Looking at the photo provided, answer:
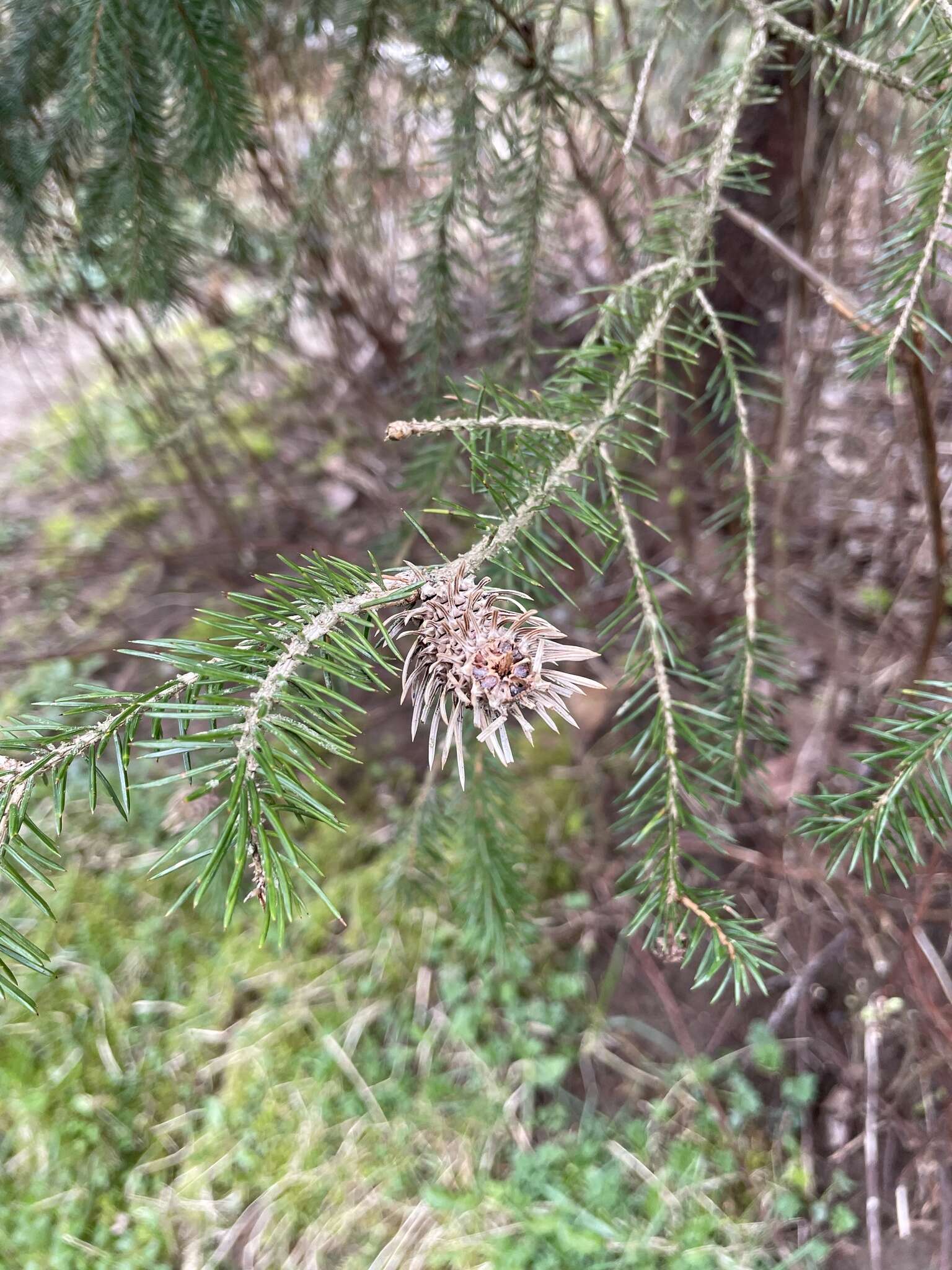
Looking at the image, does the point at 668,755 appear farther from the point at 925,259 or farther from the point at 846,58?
the point at 846,58

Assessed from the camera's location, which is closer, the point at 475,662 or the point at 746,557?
the point at 475,662

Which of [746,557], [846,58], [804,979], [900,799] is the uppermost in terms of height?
[846,58]

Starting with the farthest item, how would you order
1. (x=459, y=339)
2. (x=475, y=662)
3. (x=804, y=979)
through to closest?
(x=804, y=979)
(x=459, y=339)
(x=475, y=662)

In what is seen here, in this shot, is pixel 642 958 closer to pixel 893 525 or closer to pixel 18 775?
pixel 893 525

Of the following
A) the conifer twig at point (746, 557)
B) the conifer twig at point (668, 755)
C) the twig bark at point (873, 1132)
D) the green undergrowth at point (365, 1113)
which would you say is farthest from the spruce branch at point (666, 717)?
the twig bark at point (873, 1132)

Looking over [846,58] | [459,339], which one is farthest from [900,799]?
[459,339]

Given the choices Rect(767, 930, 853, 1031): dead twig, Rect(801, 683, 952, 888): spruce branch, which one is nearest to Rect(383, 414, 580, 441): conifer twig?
Rect(801, 683, 952, 888): spruce branch

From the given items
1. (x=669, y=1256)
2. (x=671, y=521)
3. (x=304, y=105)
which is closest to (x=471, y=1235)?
(x=669, y=1256)
